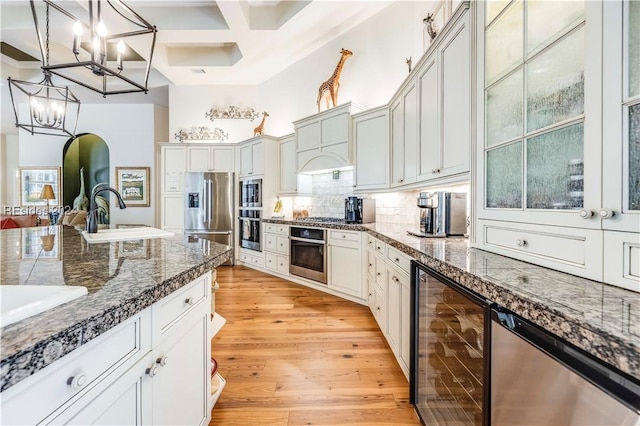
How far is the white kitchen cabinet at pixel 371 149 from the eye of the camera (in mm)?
3080

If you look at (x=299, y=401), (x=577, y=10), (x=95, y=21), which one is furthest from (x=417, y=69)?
(x=299, y=401)

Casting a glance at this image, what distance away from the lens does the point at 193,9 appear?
12.0 feet

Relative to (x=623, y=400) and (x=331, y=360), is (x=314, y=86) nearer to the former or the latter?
(x=331, y=360)

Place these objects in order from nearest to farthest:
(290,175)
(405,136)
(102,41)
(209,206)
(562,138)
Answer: (562,138) < (102,41) < (405,136) < (290,175) < (209,206)

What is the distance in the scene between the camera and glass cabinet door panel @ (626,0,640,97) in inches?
28.1

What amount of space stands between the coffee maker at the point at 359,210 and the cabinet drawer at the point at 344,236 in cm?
27

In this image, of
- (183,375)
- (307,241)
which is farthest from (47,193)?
(183,375)

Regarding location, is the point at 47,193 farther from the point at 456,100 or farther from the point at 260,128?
the point at 456,100

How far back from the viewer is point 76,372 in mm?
563

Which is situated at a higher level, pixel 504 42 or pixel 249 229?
pixel 504 42

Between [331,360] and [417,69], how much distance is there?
91.9 inches

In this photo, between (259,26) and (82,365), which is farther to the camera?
(259,26)

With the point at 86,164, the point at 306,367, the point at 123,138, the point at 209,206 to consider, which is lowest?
the point at 306,367

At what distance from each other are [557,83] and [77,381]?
157 centimetres
